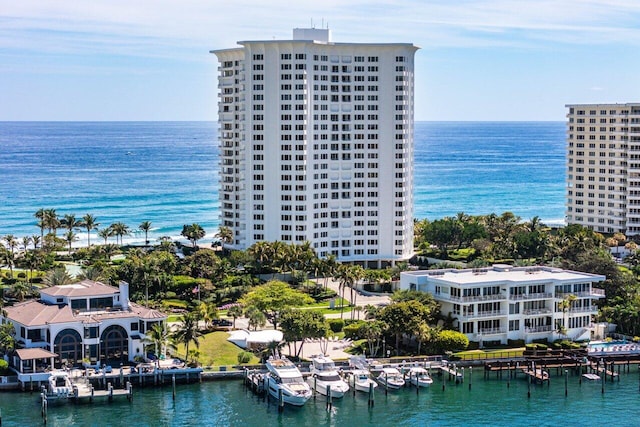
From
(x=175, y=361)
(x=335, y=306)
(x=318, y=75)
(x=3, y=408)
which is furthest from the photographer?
(x=318, y=75)

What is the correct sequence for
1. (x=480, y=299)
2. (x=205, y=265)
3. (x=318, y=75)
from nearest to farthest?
(x=480, y=299) → (x=205, y=265) → (x=318, y=75)

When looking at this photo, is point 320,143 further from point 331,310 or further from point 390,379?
point 390,379

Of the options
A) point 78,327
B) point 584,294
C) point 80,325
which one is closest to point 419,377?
point 584,294

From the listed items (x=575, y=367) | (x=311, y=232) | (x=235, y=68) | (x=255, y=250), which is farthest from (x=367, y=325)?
(x=235, y=68)

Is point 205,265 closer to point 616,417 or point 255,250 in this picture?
point 255,250

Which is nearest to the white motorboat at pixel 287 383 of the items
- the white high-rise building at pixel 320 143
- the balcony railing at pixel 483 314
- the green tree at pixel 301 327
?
the green tree at pixel 301 327

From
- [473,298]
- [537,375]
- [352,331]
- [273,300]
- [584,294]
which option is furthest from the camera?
[273,300]

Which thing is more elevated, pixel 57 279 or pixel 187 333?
pixel 57 279

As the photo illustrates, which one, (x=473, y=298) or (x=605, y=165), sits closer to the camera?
(x=473, y=298)
